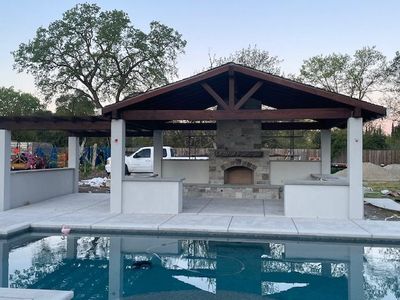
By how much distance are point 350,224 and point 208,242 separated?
3.56 m

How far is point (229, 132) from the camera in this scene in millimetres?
15656

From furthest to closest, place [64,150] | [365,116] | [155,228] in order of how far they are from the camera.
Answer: [64,150]
[365,116]
[155,228]

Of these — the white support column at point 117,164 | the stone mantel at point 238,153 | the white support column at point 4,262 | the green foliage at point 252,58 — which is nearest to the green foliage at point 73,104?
the green foliage at point 252,58

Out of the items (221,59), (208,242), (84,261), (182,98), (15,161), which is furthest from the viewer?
(221,59)

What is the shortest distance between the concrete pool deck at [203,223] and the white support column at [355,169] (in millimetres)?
520

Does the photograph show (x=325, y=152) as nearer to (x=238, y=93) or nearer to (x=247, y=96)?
(x=238, y=93)

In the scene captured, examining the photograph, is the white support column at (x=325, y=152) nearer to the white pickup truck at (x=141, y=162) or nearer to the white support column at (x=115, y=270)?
the white support column at (x=115, y=270)

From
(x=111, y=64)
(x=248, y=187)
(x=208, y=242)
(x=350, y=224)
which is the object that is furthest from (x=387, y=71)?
(x=208, y=242)

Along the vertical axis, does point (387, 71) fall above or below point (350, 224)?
above

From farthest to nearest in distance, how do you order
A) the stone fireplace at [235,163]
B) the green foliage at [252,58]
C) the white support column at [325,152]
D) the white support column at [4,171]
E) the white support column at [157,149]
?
the green foliage at [252,58] < the white support column at [157,149] < the white support column at [325,152] < the stone fireplace at [235,163] < the white support column at [4,171]

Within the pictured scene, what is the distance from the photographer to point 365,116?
10938 mm

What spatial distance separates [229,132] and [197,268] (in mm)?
9106

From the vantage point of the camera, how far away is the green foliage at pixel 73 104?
31734 millimetres

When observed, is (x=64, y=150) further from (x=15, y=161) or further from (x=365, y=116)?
(x=365, y=116)
